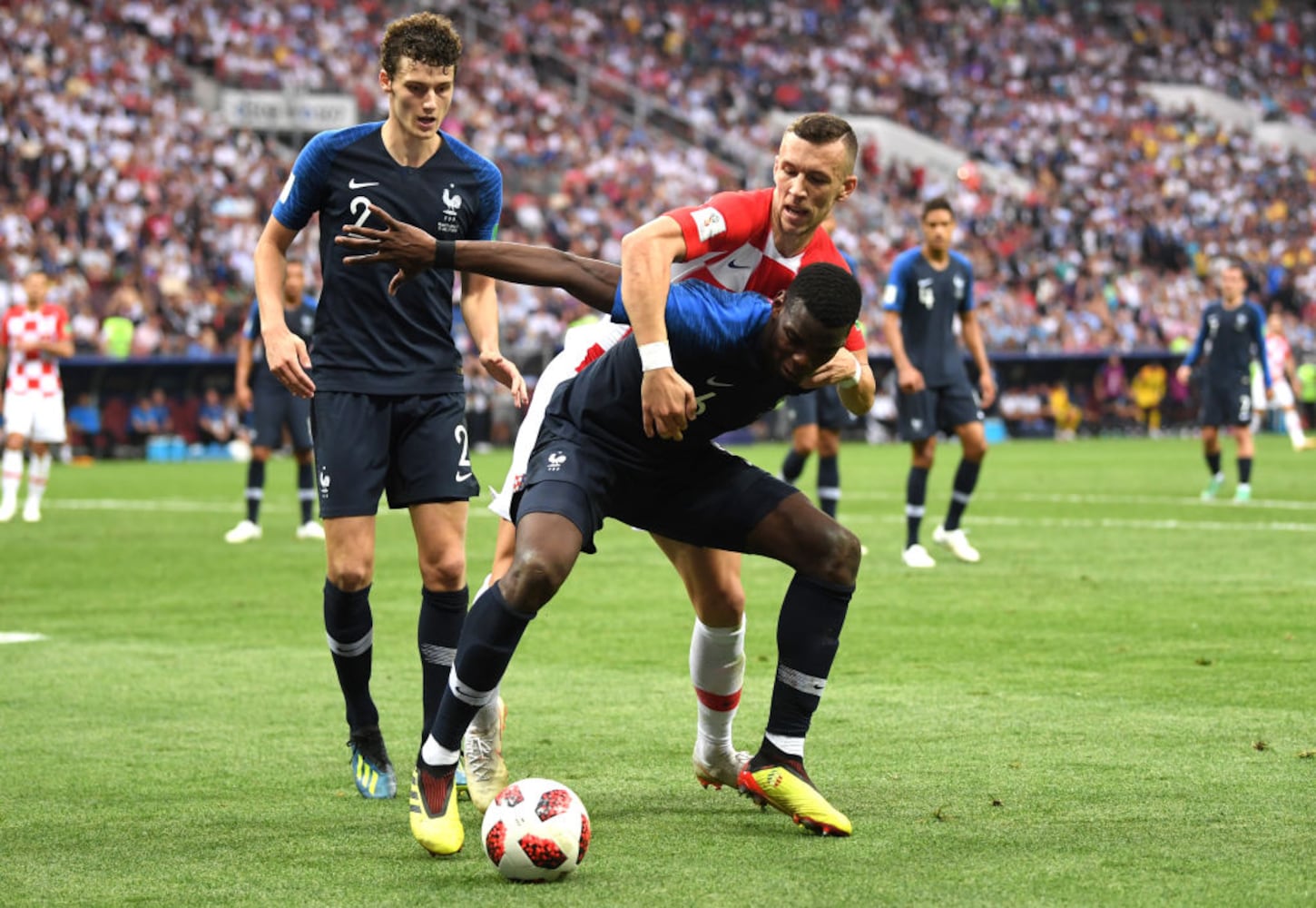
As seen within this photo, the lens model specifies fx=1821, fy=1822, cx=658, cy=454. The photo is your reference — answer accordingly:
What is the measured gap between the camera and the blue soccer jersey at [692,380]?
5469mm

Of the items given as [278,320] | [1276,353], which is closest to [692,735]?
[278,320]

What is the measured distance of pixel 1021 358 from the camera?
38.0 m

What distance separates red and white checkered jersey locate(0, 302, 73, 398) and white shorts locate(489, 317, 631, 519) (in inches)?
512

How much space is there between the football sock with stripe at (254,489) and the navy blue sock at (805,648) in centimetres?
1147

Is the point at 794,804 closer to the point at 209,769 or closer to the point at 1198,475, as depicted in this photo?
the point at 209,769

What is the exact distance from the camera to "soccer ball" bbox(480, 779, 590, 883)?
4938mm

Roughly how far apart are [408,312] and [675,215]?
1.33 meters

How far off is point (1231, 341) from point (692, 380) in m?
16.8

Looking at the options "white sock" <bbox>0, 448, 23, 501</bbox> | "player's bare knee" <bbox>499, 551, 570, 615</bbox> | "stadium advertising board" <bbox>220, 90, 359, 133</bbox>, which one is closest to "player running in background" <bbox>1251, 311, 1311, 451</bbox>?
"stadium advertising board" <bbox>220, 90, 359, 133</bbox>

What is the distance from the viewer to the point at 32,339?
18.5 meters

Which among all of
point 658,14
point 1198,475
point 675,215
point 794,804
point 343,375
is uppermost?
point 658,14

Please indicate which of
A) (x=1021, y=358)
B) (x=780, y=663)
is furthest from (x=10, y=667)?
(x=1021, y=358)

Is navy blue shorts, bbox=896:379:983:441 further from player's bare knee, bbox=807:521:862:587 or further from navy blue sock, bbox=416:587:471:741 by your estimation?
player's bare knee, bbox=807:521:862:587

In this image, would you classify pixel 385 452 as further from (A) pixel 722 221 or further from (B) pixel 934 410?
(B) pixel 934 410
